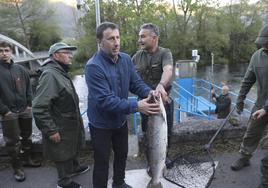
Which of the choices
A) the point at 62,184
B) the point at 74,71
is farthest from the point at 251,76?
the point at 74,71

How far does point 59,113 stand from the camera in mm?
3396

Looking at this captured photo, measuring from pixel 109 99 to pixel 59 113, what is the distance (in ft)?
3.12

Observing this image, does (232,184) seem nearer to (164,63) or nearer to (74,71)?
(164,63)

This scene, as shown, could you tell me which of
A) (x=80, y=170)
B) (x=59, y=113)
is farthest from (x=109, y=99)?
(x=80, y=170)

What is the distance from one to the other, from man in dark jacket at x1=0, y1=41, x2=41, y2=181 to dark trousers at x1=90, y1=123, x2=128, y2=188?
56.8 inches

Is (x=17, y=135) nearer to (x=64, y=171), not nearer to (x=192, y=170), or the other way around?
(x=64, y=171)

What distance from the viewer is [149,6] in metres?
41.1

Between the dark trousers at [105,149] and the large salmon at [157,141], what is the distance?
0.56 metres

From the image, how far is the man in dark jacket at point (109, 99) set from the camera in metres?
2.77

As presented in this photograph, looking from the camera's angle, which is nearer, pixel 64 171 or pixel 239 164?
pixel 64 171

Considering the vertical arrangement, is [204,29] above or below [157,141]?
above

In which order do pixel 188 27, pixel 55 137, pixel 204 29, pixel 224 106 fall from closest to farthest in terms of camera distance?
pixel 55 137, pixel 224 106, pixel 204 29, pixel 188 27

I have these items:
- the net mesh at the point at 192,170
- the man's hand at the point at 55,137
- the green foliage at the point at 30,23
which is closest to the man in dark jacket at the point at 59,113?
the man's hand at the point at 55,137

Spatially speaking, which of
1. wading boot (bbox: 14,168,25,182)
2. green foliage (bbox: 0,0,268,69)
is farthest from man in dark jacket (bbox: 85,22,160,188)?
green foliage (bbox: 0,0,268,69)
